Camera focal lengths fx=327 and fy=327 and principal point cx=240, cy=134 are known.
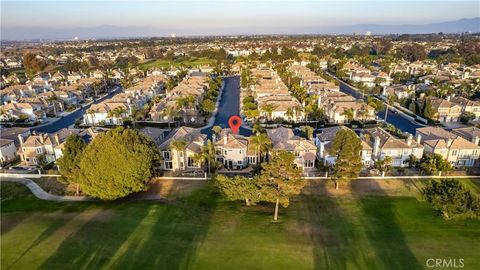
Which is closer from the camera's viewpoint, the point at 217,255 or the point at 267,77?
the point at 217,255

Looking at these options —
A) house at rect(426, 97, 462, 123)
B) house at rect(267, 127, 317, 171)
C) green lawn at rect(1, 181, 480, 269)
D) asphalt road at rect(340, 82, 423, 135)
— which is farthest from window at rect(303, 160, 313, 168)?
house at rect(426, 97, 462, 123)

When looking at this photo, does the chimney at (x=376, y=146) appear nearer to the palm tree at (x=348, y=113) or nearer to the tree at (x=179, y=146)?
the palm tree at (x=348, y=113)

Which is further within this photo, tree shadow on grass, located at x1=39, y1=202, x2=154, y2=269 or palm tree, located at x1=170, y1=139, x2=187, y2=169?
palm tree, located at x1=170, y1=139, x2=187, y2=169

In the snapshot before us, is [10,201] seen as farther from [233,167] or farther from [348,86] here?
[348,86]

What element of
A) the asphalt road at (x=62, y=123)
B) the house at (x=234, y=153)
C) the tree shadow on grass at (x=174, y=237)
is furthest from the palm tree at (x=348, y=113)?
the asphalt road at (x=62, y=123)

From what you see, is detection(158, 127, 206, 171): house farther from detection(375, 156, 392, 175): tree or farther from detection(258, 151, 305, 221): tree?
detection(375, 156, 392, 175): tree

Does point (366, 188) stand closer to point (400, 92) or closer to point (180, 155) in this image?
point (180, 155)

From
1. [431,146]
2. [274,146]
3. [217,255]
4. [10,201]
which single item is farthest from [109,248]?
[431,146]
